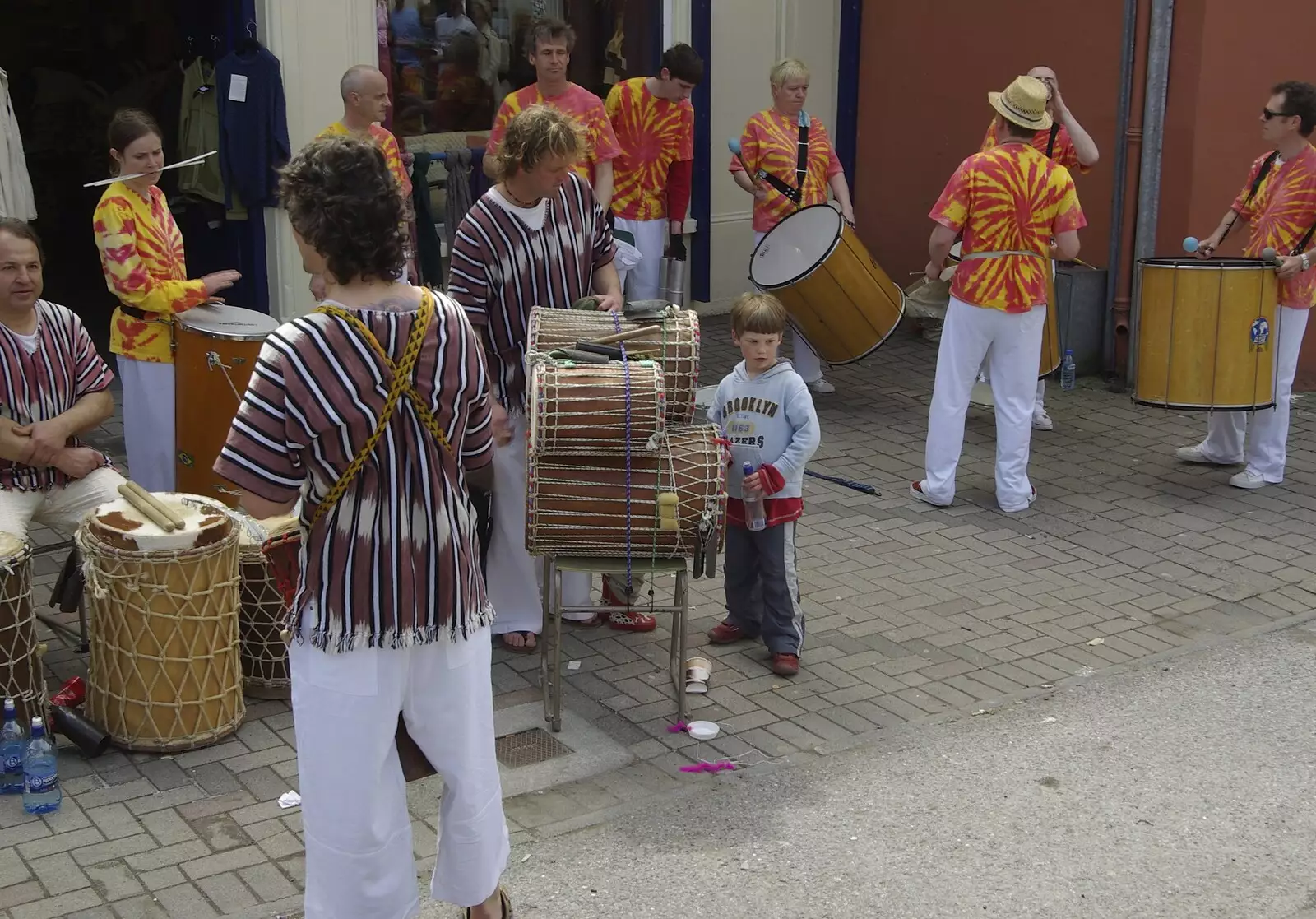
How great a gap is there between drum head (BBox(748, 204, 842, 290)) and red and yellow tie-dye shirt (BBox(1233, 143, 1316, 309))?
225cm

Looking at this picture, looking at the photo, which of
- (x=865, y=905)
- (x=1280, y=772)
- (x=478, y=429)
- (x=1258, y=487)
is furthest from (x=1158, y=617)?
(x=478, y=429)

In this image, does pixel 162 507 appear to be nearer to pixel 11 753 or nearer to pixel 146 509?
pixel 146 509

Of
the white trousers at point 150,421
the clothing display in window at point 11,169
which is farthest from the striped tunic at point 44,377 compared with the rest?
the clothing display in window at point 11,169

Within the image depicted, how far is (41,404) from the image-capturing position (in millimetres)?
5484

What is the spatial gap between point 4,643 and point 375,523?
208cm

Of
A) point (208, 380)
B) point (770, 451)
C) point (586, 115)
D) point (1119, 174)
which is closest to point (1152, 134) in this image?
point (1119, 174)

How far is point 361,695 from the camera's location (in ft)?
11.1

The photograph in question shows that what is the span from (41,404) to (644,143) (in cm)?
522

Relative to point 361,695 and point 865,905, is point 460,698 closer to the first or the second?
point 361,695

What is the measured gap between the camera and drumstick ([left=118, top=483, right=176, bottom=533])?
16.3ft

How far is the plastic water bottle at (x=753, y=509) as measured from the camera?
5688mm

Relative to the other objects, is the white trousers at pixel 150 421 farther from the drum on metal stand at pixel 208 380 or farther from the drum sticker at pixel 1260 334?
the drum sticker at pixel 1260 334

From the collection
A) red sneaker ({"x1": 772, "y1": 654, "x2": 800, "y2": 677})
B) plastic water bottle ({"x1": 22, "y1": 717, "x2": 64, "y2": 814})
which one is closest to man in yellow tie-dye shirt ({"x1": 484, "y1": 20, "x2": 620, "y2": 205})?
red sneaker ({"x1": 772, "y1": 654, "x2": 800, "y2": 677})

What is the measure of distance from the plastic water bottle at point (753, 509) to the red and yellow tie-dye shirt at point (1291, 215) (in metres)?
3.68
